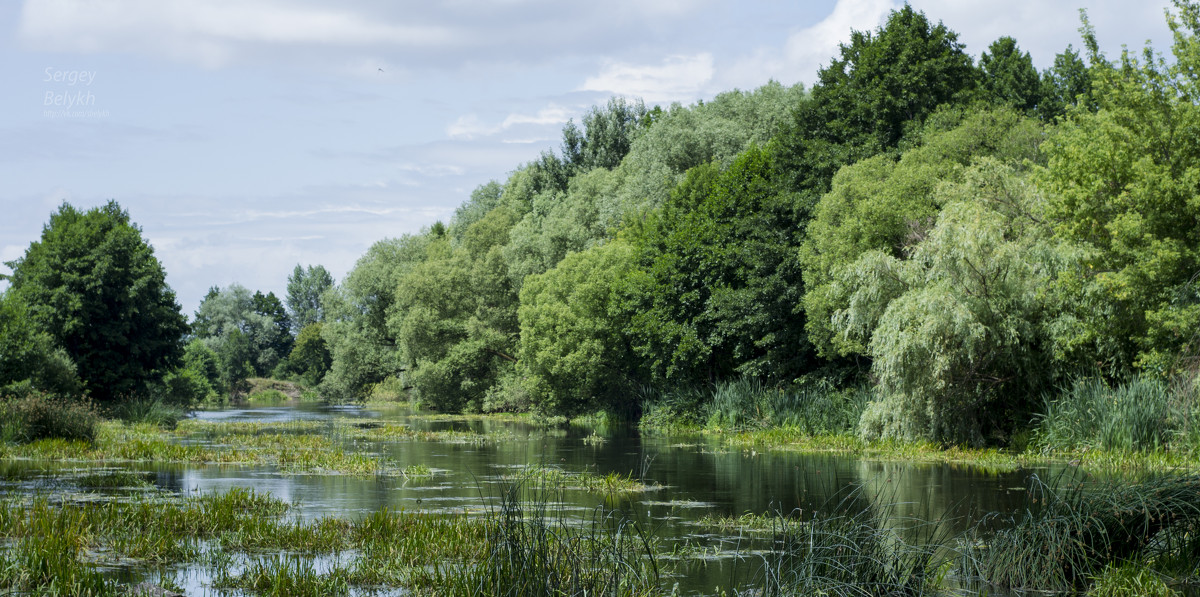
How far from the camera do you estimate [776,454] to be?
3291 centimetres

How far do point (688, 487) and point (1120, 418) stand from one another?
11859mm

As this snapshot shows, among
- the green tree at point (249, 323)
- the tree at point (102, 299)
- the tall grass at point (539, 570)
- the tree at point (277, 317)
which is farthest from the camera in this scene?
the tree at point (277, 317)

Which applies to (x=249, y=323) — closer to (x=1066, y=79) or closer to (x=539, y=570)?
(x=1066, y=79)

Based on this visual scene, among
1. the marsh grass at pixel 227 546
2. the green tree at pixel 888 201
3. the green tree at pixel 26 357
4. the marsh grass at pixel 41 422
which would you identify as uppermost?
the green tree at pixel 888 201

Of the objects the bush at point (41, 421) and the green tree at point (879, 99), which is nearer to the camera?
the bush at point (41, 421)

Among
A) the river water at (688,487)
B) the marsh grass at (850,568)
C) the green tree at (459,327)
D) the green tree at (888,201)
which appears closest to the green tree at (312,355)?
the green tree at (459,327)

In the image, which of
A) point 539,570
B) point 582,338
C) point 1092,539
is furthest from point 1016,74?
point 539,570

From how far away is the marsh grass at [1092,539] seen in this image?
11.9m

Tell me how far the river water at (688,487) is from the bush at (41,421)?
5.39 meters

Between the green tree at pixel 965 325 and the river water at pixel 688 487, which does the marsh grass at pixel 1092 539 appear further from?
the green tree at pixel 965 325

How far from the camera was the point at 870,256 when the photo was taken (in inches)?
1291

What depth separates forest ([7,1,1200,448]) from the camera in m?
27.9

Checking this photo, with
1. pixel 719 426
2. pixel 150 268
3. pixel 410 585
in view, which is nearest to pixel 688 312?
pixel 719 426

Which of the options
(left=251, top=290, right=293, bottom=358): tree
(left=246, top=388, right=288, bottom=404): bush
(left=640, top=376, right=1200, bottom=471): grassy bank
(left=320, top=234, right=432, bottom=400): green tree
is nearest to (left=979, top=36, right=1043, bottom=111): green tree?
(left=640, top=376, right=1200, bottom=471): grassy bank
